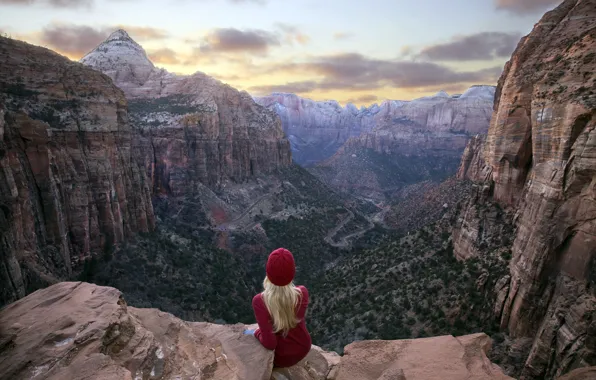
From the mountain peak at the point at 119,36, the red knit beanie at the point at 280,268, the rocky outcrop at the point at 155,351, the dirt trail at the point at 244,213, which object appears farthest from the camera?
the mountain peak at the point at 119,36

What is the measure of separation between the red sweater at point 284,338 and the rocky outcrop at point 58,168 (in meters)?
17.7

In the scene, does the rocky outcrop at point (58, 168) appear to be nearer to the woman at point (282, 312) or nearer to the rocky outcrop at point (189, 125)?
the woman at point (282, 312)

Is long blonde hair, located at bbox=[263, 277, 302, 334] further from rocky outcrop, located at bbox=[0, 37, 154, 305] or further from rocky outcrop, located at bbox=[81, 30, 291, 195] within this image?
rocky outcrop, located at bbox=[81, 30, 291, 195]

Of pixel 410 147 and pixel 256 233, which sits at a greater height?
pixel 410 147

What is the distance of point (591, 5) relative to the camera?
22.0 meters

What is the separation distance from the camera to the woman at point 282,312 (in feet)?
21.5

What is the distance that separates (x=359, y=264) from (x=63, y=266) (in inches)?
1164

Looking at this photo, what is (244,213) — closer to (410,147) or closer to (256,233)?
(256,233)

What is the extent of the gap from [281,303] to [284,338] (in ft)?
3.09

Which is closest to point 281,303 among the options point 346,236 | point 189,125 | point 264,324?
point 264,324

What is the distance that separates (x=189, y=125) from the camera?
221ft

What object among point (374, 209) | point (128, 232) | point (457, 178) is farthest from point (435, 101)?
point (128, 232)

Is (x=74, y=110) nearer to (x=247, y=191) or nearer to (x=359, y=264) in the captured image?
(x=359, y=264)

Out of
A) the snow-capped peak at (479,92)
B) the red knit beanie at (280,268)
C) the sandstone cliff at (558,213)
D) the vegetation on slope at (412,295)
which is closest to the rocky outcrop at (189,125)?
the vegetation on slope at (412,295)
